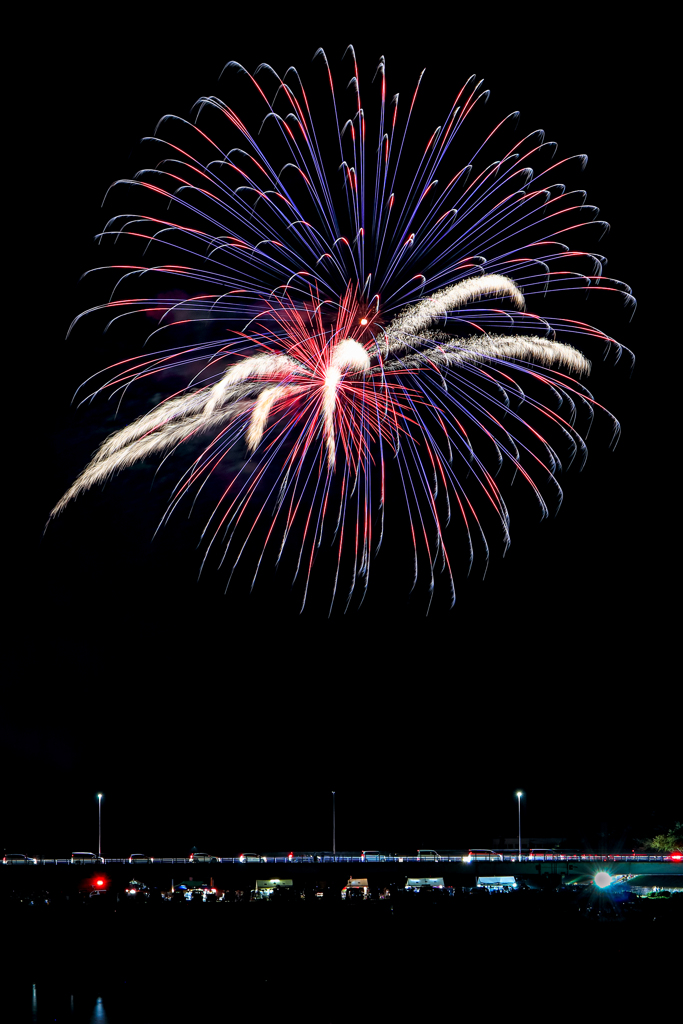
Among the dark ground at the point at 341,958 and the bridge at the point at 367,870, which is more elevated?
the dark ground at the point at 341,958

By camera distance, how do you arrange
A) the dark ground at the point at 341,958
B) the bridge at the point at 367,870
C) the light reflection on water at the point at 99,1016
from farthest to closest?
the bridge at the point at 367,870
the dark ground at the point at 341,958
the light reflection on water at the point at 99,1016

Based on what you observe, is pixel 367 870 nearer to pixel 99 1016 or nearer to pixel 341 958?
pixel 341 958

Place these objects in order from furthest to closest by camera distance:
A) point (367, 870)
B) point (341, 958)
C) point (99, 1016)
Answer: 1. point (367, 870)
2. point (341, 958)
3. point (99, 1016)

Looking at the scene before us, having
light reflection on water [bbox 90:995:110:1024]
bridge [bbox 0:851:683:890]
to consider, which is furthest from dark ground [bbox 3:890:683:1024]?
bridge [bbox 0:851:683:890]

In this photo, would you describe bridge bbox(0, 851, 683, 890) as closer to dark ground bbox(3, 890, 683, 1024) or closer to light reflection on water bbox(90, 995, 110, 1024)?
dark ground bbox(3, 890, 683, 1024)

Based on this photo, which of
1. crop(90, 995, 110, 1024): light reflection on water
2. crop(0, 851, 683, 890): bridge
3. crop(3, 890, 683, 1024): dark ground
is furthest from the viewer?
crop(0, 851, 683, 890): bridge

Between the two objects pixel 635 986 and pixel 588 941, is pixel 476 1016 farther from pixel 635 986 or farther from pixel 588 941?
pixel 588 941

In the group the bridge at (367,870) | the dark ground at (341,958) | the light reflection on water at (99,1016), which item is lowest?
the bridge at (367,870)

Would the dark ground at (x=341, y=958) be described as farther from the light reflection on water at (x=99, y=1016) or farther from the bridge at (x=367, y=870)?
the bridge at (x=367, y=870)

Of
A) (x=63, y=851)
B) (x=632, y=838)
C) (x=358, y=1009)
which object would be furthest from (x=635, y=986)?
(x=63, y=851)

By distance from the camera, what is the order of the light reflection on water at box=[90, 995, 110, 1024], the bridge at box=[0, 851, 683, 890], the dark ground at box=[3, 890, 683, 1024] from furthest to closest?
the bridge at box=[0, 851, 683, 890], the dark ground at box=[3, 890, 683, 1024], the light reflection on water at box=[90, 995, 110, 1024]

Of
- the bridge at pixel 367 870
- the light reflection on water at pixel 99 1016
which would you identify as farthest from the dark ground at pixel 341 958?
the bridge at pixel 367 870

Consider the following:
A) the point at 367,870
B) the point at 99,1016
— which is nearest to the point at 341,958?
the point at 99,1016

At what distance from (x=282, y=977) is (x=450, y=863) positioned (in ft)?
170
